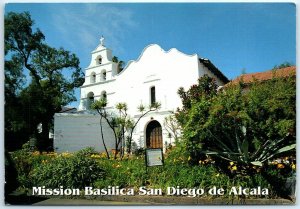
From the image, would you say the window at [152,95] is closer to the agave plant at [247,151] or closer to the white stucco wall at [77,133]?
the white stucco wall at [77,133]

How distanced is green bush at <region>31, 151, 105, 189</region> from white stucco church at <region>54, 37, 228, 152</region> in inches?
261

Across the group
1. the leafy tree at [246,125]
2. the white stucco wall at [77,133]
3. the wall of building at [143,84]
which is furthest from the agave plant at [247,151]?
the white stucco wall at [77,133]

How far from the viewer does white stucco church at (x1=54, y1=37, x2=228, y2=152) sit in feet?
51.9

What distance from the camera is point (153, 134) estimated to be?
682 inches

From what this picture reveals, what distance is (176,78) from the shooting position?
52.1ft

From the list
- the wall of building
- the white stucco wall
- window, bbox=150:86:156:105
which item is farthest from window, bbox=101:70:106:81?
window, bbox=150:86:156:105

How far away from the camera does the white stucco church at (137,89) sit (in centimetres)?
1581

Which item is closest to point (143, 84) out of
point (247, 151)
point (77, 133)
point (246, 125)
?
point (77, 133)

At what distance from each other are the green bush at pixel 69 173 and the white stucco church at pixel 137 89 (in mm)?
6640

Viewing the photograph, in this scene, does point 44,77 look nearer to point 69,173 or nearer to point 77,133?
point 77,133

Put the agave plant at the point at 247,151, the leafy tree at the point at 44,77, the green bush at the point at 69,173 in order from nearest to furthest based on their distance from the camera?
the agave plant at the point at 247,151, the green bush at the point at 69,173, the leafy tree at the point at 44,77

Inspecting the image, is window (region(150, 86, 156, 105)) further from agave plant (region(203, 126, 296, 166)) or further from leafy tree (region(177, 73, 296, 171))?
agave plant (region(203, 126, 296, 166))

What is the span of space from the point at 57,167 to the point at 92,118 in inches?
325

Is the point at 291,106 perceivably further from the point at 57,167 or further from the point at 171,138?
the point at 171,138
